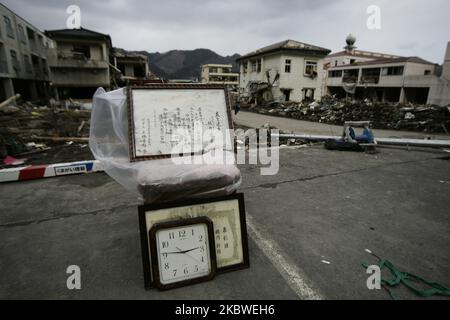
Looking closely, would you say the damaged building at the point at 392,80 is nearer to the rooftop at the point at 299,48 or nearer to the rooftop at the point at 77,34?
the rooftop at the point at 299,48

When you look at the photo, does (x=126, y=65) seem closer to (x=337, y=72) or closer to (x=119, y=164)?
(x=337, y=72)

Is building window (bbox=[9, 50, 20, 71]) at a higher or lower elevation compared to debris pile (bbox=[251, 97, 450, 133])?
higher

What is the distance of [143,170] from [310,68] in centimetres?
3240

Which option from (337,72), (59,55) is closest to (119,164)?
(59,55)

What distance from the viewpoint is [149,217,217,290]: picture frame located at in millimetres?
2084

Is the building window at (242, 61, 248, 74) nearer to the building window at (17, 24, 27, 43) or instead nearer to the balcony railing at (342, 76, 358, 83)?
the balcony railing at (342, 76, 358, 83)

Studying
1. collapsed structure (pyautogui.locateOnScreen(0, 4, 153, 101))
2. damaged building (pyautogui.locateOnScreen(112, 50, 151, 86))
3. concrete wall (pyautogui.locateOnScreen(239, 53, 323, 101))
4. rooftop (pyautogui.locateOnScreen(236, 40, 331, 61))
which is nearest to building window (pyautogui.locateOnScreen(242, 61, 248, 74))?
concrete wall (pyautogui.locateOnScreen(239, 53, 323, 101))

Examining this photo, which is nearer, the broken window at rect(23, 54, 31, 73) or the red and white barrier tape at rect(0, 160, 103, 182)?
the red and white barrier tape at rect(0, 160, 103, 182)

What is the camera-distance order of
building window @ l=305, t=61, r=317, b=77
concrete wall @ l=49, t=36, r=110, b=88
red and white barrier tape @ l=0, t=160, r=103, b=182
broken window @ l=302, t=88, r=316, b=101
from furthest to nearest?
broken window @ l=302, t=88, r=316, b=101
building window @ l=305, t=61, r=317, b=77
concrete wall @ l=49, t=36, r=110, b=88
red and white barrier tape @ l=0, t=160, r=103, b=182

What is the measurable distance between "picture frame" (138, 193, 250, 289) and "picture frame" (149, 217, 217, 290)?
5cm

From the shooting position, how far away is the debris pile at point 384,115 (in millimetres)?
13672

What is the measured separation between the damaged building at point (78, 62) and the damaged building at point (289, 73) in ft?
59.1

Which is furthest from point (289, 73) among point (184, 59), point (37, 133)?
point (184, 59)

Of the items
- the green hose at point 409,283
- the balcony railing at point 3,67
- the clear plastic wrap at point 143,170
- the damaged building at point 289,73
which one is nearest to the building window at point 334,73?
the damaged building at point 289,73
